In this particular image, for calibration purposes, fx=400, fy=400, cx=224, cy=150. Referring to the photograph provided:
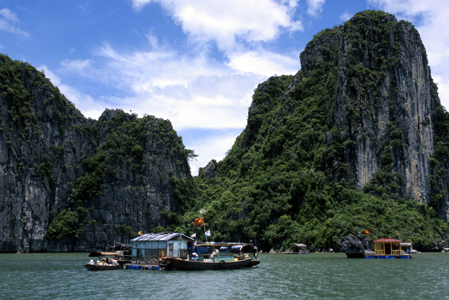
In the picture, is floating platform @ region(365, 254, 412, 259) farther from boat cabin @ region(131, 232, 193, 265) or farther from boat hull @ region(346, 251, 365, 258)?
boat cabin @ region(131, 232, 193, 265)

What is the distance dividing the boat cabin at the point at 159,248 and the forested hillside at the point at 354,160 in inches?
1310

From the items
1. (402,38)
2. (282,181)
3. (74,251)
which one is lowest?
(74,251)

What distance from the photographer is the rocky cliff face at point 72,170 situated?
254ft

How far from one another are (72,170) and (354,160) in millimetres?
60928

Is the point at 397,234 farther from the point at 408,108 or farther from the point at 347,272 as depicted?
the point at 347,272

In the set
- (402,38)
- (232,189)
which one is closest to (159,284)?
(232,189)

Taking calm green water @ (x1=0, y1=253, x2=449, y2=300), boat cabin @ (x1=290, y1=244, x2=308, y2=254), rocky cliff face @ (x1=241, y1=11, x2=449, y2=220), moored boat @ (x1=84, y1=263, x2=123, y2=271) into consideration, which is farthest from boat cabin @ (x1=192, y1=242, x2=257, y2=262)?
rocky cliff face @ (x1=241, y1=11, x2=449, y2=220)

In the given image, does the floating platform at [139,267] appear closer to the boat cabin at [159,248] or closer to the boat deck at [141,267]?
→ the boat deck at [141,267]

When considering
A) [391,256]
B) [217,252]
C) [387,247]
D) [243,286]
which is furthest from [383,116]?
[243,286]

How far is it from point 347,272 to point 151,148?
233 ft

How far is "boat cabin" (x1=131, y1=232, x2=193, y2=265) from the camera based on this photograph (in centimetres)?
3781

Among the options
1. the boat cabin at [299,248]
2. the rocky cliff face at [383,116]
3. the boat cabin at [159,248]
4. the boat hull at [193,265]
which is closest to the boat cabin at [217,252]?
the boat hull at [193,265]

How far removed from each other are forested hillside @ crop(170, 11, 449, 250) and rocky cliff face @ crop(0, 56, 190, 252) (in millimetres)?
9269

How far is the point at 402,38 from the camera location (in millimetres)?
85438
